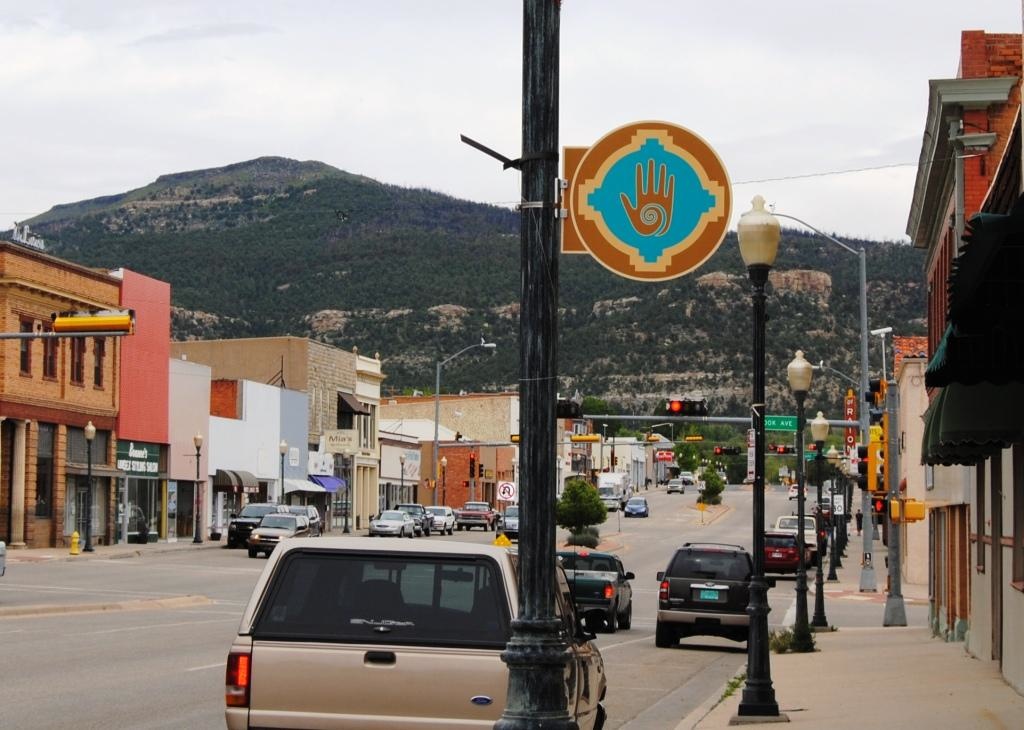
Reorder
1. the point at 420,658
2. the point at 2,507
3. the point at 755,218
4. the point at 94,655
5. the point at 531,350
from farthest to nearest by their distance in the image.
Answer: the point at 2,507
the point at 94,655
the point at 755,218
the point at 420,658
the point at 531,350

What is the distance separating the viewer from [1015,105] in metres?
23.0

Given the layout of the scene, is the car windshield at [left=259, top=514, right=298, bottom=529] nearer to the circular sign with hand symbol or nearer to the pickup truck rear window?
the pickup truck rear window

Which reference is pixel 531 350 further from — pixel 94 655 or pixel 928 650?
pixel 928 650

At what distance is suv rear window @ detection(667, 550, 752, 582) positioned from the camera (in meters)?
26.6

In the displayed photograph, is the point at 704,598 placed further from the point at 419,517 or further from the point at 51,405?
the point at 419,517

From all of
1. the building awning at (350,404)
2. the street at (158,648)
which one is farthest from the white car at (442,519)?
the street at (158,648)

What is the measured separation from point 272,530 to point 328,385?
3467 centimetres

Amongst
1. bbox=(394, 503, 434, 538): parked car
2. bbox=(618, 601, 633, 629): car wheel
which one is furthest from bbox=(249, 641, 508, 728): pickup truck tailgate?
bbox=(394, 503, 434, 538): parked car

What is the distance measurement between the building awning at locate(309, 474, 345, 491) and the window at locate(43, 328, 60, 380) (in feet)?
93.0

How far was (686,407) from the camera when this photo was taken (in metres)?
35.4

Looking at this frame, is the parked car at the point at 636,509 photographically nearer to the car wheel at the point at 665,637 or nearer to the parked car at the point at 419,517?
the parked car at the point at 419,517

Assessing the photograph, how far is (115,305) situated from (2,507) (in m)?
11.5

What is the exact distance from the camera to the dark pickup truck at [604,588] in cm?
2819

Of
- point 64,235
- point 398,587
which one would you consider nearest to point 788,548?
point 398,587
